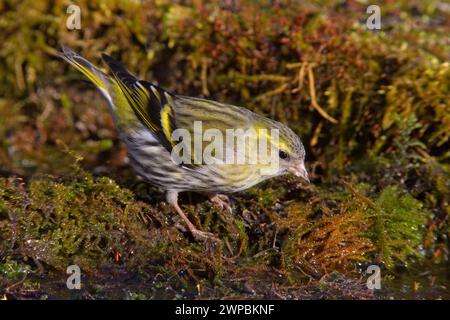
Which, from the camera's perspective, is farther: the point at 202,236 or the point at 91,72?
the point at 91,72

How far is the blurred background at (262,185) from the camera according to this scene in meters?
3.29

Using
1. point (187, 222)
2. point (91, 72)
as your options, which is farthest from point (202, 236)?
point (91, 72)

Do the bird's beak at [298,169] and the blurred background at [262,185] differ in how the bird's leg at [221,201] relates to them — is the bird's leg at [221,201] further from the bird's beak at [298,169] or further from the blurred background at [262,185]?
the bird's beak at [298,169]

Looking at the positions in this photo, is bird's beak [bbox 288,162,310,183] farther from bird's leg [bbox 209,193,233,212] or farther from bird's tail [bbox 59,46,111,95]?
bird's tail [bbox 59,46,111,95]

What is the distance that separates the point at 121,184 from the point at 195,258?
0.83 m

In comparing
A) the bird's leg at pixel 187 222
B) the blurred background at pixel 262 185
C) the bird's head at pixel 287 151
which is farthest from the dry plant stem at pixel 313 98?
the bird's leg at pixel 187 222

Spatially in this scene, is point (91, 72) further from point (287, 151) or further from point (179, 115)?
point (287, 151)

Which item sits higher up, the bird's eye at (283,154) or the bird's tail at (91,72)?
the bird's tail at (91,72)

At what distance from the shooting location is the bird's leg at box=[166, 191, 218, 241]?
136 inches

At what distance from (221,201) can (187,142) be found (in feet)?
1.25

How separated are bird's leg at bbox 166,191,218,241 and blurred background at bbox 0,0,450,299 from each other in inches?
2.1

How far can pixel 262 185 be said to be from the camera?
13.0ft

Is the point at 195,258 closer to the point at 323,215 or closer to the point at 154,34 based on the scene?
the point at 323,215

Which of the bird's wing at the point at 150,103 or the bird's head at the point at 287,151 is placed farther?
the bird's wing at the point at 150,103
